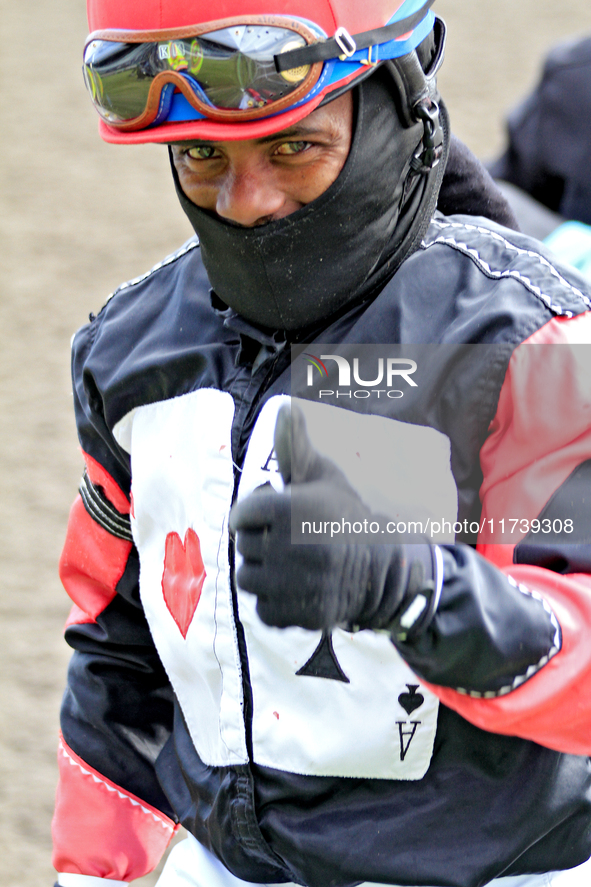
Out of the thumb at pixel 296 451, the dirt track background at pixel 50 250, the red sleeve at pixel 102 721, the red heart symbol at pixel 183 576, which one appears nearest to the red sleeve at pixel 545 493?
the thumb at pixel 296 451

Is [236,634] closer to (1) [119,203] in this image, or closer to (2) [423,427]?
(2) [423,427]

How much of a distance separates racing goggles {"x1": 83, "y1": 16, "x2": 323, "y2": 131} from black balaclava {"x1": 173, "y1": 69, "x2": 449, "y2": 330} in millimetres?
137

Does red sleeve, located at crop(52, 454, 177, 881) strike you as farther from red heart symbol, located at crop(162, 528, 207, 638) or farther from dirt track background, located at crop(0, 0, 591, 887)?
dirt track background, located at crop(0, 0, 591, 887)

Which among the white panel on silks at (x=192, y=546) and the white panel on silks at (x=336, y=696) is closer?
the white panel on silks at (x=336, y=696)

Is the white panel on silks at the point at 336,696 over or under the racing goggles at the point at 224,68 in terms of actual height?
under

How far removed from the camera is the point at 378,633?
1.38 metres

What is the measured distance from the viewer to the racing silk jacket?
135cm

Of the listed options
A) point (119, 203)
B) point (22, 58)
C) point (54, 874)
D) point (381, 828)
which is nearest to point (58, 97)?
point (22, 58)

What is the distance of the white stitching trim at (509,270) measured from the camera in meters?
1.53

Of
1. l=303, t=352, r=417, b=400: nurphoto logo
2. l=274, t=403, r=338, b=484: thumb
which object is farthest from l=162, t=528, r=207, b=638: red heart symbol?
l=274, t=403, r=338, b=484: thumb

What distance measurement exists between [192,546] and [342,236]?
52 centimetres

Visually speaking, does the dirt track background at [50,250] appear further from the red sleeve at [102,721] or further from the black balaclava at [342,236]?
the black balaclava at [342,236]

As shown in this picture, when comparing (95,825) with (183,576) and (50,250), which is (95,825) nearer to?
(183,576)

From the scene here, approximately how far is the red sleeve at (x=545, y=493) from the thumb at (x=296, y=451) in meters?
0.34
